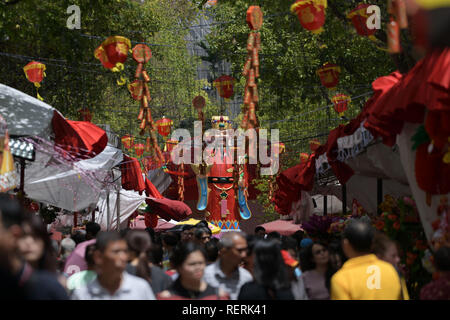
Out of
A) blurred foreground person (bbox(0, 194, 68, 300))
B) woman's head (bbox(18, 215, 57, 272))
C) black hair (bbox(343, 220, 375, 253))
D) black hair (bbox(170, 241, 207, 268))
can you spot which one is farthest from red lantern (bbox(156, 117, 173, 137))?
blurred foreground person (bbox(0, 194, 68, 300))

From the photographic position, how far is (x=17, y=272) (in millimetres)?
3998

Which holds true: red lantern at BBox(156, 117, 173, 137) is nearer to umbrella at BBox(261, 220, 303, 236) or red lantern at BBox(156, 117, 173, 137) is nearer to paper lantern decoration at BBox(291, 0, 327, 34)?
umbrella at BBox(261, 220, 303, 236)

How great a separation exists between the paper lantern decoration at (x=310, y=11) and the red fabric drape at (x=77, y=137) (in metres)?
3.74

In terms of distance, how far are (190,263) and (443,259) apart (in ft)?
6.66

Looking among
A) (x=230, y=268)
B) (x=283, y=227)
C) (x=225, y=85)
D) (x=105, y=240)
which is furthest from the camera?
(x=283, y=227)

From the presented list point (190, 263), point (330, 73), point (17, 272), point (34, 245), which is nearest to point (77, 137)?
point (190, 263)

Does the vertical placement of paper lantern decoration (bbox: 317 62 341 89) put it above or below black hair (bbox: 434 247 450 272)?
above

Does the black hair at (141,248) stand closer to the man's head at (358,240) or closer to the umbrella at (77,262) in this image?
the umbrella at (77,262)

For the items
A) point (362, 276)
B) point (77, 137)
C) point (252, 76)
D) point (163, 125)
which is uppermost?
point (163, 125)

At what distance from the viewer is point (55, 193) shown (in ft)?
46.6

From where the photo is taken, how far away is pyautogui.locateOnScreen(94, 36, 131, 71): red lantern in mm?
11180

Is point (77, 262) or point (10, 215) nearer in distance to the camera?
point (10, 215)

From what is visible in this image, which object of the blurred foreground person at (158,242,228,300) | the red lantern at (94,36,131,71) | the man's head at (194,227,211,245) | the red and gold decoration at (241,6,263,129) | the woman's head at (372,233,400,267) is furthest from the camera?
the red lantern at (94,36,131,71)

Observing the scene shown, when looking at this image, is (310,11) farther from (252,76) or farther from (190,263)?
(190,263)
